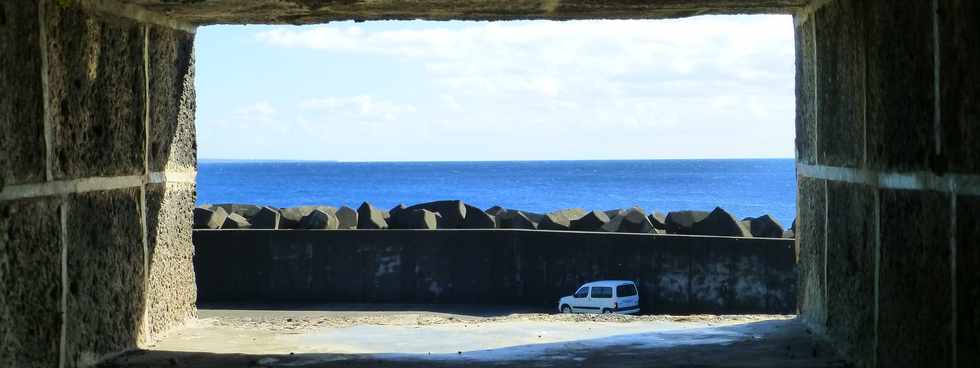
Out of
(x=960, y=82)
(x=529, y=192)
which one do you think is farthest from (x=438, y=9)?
(x=529, y=192)

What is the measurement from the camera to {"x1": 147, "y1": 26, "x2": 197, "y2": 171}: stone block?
8.23 meters

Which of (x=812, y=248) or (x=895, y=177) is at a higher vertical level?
(x=895, y=177)

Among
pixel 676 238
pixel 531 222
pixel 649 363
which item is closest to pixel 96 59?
pixel 649 363

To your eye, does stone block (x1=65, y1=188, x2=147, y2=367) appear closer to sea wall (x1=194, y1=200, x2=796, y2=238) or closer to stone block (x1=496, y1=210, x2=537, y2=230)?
sea wall (x1=194, y1=200, x2=796, y2=238)

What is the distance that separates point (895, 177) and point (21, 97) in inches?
174

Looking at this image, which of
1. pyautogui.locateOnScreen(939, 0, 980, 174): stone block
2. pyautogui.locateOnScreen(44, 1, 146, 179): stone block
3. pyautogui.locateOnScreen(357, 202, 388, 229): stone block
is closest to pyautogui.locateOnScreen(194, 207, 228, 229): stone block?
pyautogui.locateOnScreen(357, 202, 388, 229): stone block

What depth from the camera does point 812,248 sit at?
846 cm

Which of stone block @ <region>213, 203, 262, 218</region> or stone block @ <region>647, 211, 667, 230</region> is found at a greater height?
stone block @ <region>213, 203, 262, 218</region>

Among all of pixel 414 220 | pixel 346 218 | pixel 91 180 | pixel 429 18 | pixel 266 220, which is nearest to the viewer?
pixel 91 180

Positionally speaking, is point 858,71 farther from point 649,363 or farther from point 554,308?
point 554,308

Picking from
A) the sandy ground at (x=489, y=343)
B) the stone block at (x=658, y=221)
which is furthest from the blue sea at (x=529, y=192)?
the sandy ground at (x=489, y=343)

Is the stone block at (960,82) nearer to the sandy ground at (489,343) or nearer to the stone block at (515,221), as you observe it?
the sandy ground at (489,343)

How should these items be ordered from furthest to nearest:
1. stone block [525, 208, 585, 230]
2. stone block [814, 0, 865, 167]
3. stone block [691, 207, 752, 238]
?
1. stone block [525, 208, 585, 230]
2. stone block [691, 207, 752, 238]
3. stone block [814, 0, 865, 167]

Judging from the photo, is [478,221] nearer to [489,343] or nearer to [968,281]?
[489,343]
